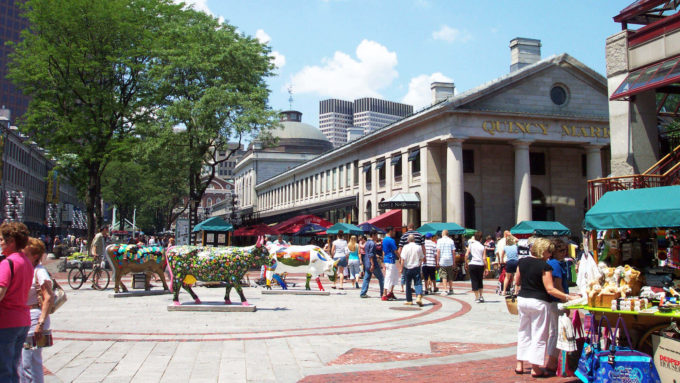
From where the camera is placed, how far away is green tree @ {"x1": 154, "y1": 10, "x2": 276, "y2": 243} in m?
32.0

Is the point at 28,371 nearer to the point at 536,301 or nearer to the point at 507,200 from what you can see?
the point at 536,301

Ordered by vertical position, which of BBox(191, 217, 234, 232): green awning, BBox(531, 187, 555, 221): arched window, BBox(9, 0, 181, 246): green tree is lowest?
BBox(191, 217, 234, 232): green awning

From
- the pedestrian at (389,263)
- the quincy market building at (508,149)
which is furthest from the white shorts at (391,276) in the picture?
the quincy market building at (508,149)

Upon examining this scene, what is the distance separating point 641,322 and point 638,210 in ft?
11.2

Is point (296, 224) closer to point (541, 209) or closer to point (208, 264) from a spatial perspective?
point (541, 209)

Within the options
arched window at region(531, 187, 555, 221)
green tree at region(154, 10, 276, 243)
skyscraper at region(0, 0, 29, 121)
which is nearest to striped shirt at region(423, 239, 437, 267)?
green tree at region(154, 10, 276, 243)

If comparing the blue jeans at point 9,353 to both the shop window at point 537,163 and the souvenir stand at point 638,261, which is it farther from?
the shop window at point 537,163

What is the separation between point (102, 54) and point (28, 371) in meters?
29.2

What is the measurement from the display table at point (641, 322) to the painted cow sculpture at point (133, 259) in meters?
13.0

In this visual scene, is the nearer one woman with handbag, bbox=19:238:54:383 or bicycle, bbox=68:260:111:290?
woman with handbag, bbox=19:238:54:383

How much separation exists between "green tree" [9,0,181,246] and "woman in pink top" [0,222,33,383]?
27273 millimetres

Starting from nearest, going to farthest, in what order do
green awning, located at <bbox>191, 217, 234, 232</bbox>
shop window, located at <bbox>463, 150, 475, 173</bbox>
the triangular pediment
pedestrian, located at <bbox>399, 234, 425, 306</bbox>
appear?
pedestrian, located at <bbox>399, 234, 425, 306</bbox>
green awning, located at <bbox>191, 217, 234, 232</bbox>
the triangular pediment
shop window, located at <bbox>463, 150, 475, 173</bbox>

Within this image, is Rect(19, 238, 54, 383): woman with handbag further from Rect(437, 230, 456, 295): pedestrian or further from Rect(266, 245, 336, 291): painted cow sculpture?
Rect(437, 230, 456, 295): pedestrian

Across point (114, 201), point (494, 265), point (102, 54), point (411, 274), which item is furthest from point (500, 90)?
point (114, 201)
